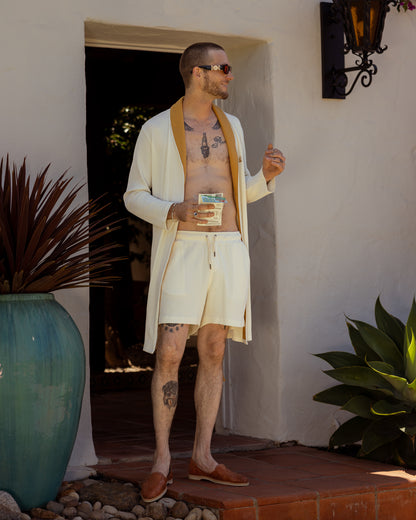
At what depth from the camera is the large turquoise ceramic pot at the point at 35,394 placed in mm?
3896

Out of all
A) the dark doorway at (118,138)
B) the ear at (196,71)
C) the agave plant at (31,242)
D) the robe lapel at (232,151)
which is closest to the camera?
the agave plant at (31,242)

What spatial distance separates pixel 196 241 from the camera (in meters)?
4.28

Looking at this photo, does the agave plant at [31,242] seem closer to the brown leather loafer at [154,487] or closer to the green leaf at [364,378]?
the brown leather loafer at [154,487]

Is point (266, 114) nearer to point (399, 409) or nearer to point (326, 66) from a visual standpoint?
point (326, 66)

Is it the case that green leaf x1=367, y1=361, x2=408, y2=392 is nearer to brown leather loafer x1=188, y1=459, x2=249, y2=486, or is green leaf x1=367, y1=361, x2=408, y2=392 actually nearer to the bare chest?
brown leather loafer x1=188, y1=459, x2=249, y2=486

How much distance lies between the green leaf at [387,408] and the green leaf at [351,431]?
349 mm

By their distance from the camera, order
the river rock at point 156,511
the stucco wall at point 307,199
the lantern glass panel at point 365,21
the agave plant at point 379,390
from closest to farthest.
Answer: the river rock at point 156,511, the agave plant at point 379,390, the lantern glass panel at point 365,21, the stucco wall at point 307,199

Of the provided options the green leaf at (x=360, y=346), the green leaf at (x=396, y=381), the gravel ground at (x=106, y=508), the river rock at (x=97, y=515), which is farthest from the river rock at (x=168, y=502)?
the green leaf at (x=360, y=346)

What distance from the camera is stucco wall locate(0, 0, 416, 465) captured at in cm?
536

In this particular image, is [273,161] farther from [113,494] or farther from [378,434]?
[113,494]

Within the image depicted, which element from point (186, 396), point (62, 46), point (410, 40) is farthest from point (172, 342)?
point (186, 396)

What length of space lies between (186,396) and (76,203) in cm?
305

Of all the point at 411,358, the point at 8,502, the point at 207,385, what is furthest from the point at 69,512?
the point at 411,358

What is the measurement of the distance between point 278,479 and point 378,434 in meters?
0.69
